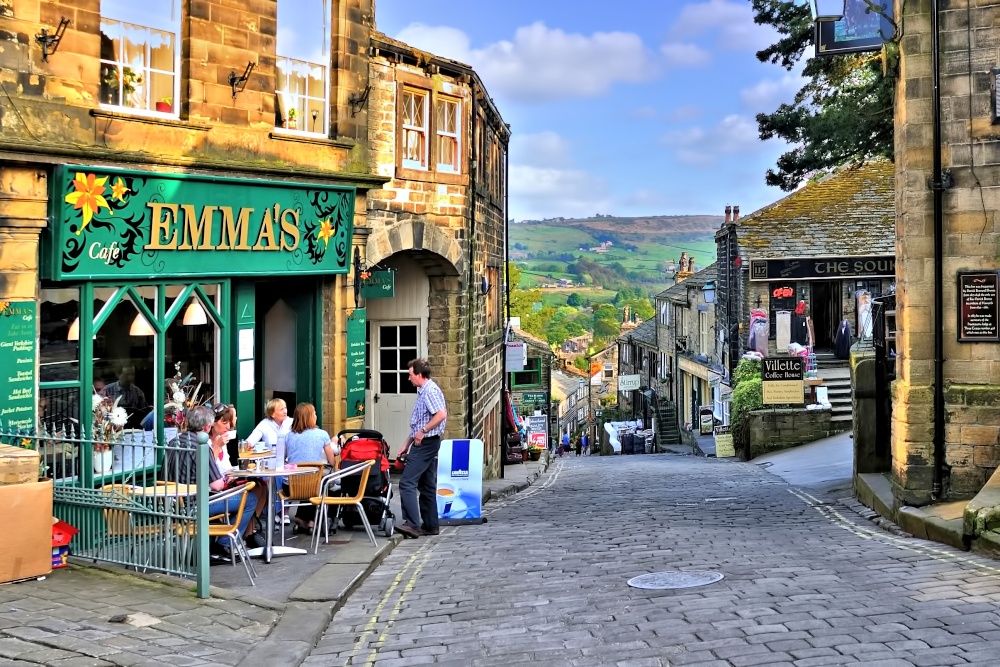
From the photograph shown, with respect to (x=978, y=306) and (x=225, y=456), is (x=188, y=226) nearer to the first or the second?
(x=225, y=456)

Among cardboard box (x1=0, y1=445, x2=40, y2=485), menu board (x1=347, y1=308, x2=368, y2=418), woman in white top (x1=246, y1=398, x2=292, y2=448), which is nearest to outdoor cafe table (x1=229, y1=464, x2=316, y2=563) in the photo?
woman in white top (x1=246, y1=398, x2=292, y2=448)

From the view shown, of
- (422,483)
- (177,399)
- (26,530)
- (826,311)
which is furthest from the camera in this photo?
(826,311)

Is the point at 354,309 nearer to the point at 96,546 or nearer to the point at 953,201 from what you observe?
the point at 96,546

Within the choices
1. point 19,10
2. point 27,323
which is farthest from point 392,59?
point 27,323

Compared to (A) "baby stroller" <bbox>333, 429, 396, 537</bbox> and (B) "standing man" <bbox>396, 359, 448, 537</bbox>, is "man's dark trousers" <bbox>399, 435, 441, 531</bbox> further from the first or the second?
(A) "baby stroller" <bbox>333, 429, 396, 537</bbox>

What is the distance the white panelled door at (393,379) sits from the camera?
17031 millimetres

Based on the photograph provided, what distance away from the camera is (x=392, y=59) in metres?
15.1

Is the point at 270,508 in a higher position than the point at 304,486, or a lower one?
lower

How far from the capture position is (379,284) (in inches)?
553

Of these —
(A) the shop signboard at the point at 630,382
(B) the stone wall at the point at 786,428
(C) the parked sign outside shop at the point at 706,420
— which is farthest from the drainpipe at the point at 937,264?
(A) the shop signboard at the point at 630,382

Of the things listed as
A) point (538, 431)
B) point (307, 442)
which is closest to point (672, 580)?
point (307, 442)

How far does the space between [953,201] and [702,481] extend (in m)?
8.99

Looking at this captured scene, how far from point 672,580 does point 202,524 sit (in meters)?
3.65

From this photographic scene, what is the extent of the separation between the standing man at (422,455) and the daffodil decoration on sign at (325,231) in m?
2.95
